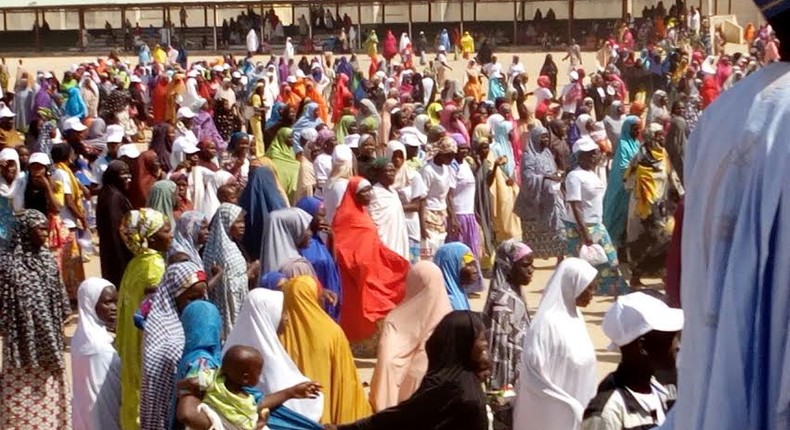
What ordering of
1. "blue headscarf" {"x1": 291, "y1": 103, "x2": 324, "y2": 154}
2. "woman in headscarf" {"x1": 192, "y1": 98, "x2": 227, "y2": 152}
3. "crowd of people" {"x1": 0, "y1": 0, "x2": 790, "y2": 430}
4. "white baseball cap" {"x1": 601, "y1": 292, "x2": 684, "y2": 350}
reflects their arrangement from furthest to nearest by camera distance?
"woman in headscarf" {"x1": 192, "y1": 98, "x2": 227, "y2": 152}, "blue headscarf" {"x1": 291, "y1": 103, "x2": 324, "y2": 154}, "crowd of people" {"x1": 0, "y1": 0, "x2": 790, "y2": 430}, "white baseball cap" {"x1": 601, "y1": 292, "x2": 684, "y2": 350}

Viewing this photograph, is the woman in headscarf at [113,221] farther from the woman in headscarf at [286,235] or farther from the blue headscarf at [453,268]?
the blue headscarf at [453,268]

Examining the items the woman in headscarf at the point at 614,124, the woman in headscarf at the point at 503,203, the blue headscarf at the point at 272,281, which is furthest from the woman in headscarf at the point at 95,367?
the woman in headscarf at the point at 614,124

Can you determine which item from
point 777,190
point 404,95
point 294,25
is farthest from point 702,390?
point 294,25

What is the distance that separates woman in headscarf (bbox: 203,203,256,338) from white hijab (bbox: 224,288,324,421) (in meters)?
2.15

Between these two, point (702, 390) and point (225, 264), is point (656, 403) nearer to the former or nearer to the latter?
Result: point (702, 390)

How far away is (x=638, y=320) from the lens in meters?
4.11

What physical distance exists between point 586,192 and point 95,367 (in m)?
5.19

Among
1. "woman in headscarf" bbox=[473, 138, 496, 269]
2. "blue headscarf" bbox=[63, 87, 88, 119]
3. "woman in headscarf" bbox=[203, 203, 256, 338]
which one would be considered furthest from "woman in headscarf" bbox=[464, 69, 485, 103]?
"woman in headscarf" bbox=[203, 203, 256, 338]

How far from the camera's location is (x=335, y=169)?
39.6ft

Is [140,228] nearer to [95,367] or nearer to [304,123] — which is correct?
[95,367]

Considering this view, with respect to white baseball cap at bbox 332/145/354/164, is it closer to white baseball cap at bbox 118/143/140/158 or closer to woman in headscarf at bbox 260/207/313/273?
white baseball cap at bbox 118/143/140/158

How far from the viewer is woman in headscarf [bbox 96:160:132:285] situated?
10484 mm

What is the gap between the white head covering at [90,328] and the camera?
23.2 feet

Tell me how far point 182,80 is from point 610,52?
13.2 metres
